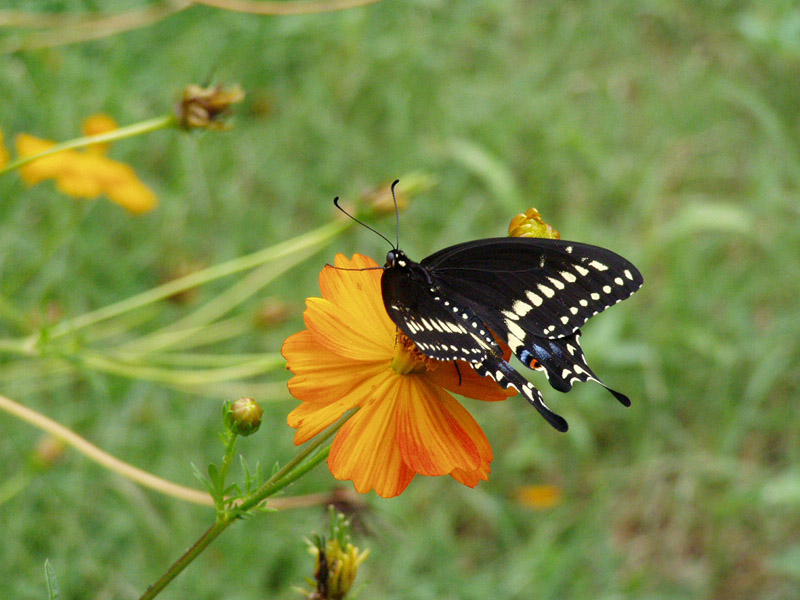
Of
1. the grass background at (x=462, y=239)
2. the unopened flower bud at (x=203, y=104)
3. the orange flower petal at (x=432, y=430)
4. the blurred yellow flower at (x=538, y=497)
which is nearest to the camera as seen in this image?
the orange flower petal at (x=432, y=430)

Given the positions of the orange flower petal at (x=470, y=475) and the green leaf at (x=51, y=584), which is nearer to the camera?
the green leaf at (x=51, y=584)

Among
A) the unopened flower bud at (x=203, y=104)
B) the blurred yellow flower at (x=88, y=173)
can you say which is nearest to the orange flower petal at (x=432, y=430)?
the unopened flower bud at (x=203, y=104)

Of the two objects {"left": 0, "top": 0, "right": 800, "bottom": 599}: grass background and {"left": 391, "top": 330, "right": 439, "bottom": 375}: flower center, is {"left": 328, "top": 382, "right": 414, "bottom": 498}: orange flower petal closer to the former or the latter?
{"left": 391, "top": 330, "right": 439, "bottom": 375}: flower center

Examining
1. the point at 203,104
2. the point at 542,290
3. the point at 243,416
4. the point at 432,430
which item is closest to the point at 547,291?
the point at 542,290

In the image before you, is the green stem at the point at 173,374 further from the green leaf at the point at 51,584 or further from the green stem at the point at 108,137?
the green leaf at the point at 51,584

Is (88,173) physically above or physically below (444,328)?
below

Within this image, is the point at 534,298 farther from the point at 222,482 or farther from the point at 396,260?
the point at 222,482

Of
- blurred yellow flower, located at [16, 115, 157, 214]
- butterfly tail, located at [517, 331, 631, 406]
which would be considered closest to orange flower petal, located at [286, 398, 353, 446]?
butterfly tail, located at [517, 331, 631, 406]

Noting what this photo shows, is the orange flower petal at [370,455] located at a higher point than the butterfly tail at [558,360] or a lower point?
lower
